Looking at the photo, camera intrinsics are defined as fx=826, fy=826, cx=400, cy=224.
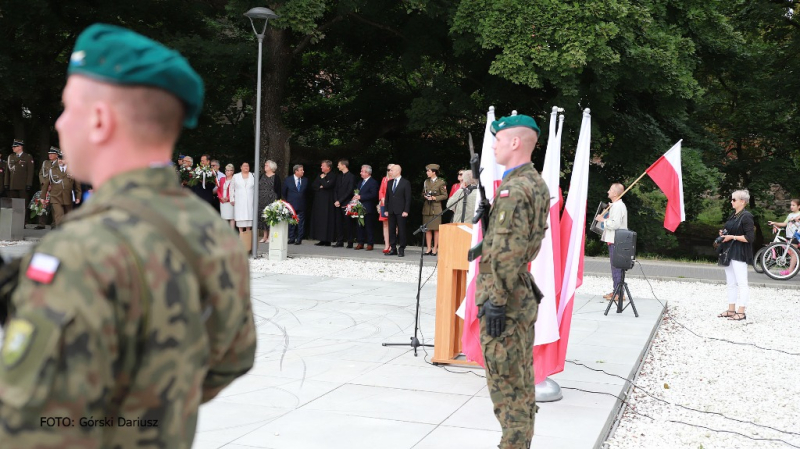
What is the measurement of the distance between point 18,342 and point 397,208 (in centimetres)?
1770

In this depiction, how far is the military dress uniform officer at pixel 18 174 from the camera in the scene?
74.6 ft

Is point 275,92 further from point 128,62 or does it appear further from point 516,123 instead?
point 128,62

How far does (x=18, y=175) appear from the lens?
22.8m

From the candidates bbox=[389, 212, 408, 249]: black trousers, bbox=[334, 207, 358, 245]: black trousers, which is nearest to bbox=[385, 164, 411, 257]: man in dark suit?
bbox=[389, 212, 408, 249]: black trousers

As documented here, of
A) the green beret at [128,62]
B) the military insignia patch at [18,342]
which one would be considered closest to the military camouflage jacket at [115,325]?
the military insignia patch at [18,342]

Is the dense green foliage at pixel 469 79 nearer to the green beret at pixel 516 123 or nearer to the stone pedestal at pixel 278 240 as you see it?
the stone pedestal at pixel 278 240

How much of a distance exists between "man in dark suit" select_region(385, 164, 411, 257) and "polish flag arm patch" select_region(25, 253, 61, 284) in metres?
17.5

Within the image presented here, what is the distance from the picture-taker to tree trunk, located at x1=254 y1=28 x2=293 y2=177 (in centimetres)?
2347

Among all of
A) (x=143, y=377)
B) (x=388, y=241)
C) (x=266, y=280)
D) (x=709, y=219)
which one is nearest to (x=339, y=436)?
(x=143, y=377)

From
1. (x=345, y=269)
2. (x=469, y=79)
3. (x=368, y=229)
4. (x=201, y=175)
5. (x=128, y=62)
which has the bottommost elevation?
(x=345, y=269)

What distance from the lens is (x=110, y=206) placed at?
1.65 m

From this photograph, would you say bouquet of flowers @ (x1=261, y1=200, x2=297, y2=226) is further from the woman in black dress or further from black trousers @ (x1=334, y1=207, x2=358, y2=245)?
black trousers @ (x1=334, y1=207, x2=358, y2=245)

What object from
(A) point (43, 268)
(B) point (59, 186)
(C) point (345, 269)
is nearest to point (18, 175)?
(B) point (59, 186)

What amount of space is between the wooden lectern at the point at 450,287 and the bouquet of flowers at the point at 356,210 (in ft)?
39.8
